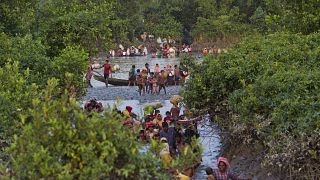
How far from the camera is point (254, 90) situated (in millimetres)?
13273

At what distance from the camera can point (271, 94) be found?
504 inches

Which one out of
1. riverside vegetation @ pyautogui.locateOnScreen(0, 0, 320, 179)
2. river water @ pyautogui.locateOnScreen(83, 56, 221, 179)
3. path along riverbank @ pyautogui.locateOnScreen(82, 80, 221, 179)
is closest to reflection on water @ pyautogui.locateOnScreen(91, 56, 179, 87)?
river water @ pyautogui.locateOnScreen(83, 56, 221, 179)

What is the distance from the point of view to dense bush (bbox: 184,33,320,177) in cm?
1067

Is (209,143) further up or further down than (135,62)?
further up

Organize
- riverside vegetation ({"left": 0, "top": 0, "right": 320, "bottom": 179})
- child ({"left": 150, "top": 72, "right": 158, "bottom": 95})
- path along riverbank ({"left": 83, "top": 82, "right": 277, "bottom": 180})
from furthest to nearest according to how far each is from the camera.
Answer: child ({"left": 150, "top": 72, "right": 158, "bottom": 95}) < path along riverbank ({"left": 83, "top": 82, "right": 277, "bottom": 180}) < riverside vegetation ({"left": 0, "top": 0, "right": 320, "bottom": 179})

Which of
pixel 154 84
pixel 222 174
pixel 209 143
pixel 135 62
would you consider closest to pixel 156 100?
pixel 154 84

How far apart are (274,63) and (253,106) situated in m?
1.75

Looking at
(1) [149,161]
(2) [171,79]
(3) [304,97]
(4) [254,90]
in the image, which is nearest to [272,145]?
(3) [304,97]

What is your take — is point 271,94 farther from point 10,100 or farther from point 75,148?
point 75,148

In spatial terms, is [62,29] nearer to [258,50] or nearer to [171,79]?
[258,50]

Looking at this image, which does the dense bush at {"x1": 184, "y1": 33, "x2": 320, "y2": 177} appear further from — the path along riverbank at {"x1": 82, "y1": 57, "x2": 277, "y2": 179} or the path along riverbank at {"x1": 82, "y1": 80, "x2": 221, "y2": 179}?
the path along riverbank at {"x1": 82, "y1": 80, "x2": 221, "y2": 179}

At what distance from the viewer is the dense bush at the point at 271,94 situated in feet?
35.0

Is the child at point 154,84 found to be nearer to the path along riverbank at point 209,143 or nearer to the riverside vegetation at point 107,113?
the path along riverbank at point 209,143

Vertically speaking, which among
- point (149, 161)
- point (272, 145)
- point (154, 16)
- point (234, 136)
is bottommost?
point (154, 16)
